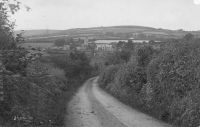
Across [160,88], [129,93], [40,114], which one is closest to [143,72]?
[129,93]

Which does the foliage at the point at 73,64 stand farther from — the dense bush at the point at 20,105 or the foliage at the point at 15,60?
the foliage at the point at 15,60

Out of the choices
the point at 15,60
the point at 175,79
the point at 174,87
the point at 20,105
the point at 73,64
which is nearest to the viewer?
the point at 20,105

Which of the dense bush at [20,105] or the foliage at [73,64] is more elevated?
the dense bush at [20,105]

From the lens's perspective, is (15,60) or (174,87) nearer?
(15,60)

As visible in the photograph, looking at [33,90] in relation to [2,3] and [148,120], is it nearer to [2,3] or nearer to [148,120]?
[2,3]

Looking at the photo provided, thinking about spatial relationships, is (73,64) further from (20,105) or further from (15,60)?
(20,105)

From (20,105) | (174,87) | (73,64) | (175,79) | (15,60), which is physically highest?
(15,60)

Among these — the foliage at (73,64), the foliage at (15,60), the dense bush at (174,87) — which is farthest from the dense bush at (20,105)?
the foliage at (73,64)

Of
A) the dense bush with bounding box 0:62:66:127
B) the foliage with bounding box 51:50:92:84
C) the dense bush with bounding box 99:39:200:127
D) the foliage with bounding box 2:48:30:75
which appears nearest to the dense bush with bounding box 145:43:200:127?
the dense bush with bounding box 99:39:200:127

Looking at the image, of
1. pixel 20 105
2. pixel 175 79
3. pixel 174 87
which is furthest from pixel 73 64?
pixel 20 105

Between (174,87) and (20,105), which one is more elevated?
(20,105)

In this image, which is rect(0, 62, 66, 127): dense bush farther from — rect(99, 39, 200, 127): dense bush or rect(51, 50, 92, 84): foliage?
rect(51, 50, 92, 84): foliage

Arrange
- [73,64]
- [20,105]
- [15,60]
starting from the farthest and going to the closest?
[73,64], [15,60], [20,105]
